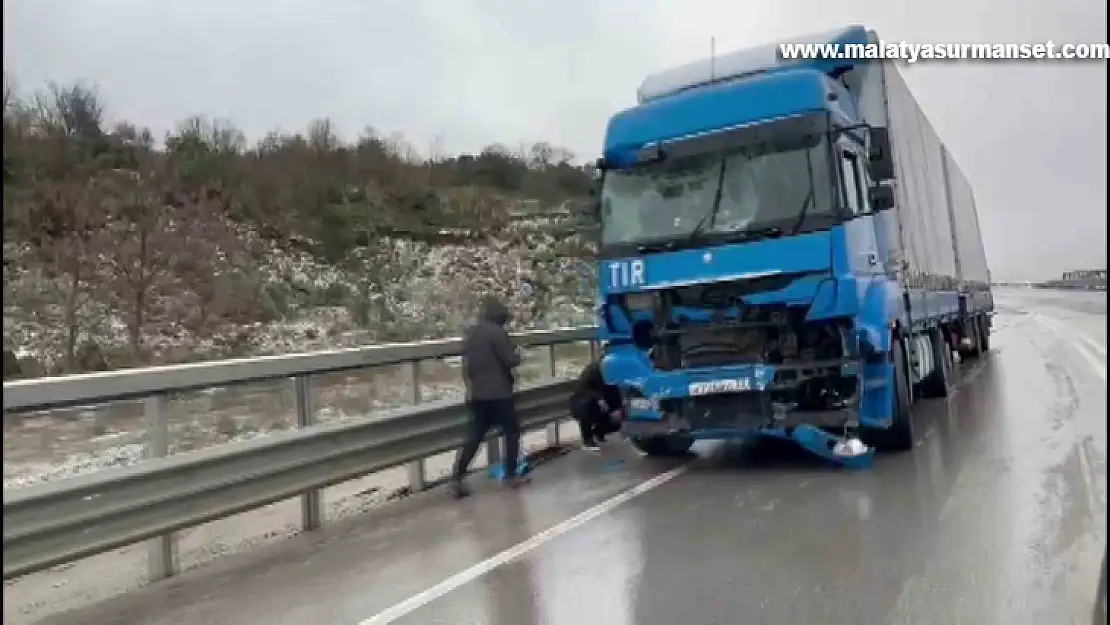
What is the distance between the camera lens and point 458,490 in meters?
8.56

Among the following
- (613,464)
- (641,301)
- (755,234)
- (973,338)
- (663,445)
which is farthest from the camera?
(973,338)

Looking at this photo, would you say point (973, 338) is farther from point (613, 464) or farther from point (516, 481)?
point (516, 481)

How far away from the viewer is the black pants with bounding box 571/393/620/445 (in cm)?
1086

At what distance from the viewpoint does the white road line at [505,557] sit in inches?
207

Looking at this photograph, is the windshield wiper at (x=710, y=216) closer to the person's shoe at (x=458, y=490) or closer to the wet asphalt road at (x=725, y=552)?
the wet asphalt road at (x=725, y=552)

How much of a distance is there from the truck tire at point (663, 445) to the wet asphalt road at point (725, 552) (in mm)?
834

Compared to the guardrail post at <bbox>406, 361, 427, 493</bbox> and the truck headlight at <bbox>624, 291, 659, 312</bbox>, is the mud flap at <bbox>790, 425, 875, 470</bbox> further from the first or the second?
the guardrail post at <bbox>406, 361, 427, 493</bbox>

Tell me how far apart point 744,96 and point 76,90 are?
1617 centimetres

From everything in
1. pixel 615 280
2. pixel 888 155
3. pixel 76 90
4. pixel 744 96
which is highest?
pixel 76 90

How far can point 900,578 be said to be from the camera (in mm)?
5195

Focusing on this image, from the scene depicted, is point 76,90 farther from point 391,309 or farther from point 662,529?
point 662,529

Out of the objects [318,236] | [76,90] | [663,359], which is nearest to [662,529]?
[663,359]

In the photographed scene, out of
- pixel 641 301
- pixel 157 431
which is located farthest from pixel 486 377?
pixel 157 431

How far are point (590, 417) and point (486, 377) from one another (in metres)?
2.48
